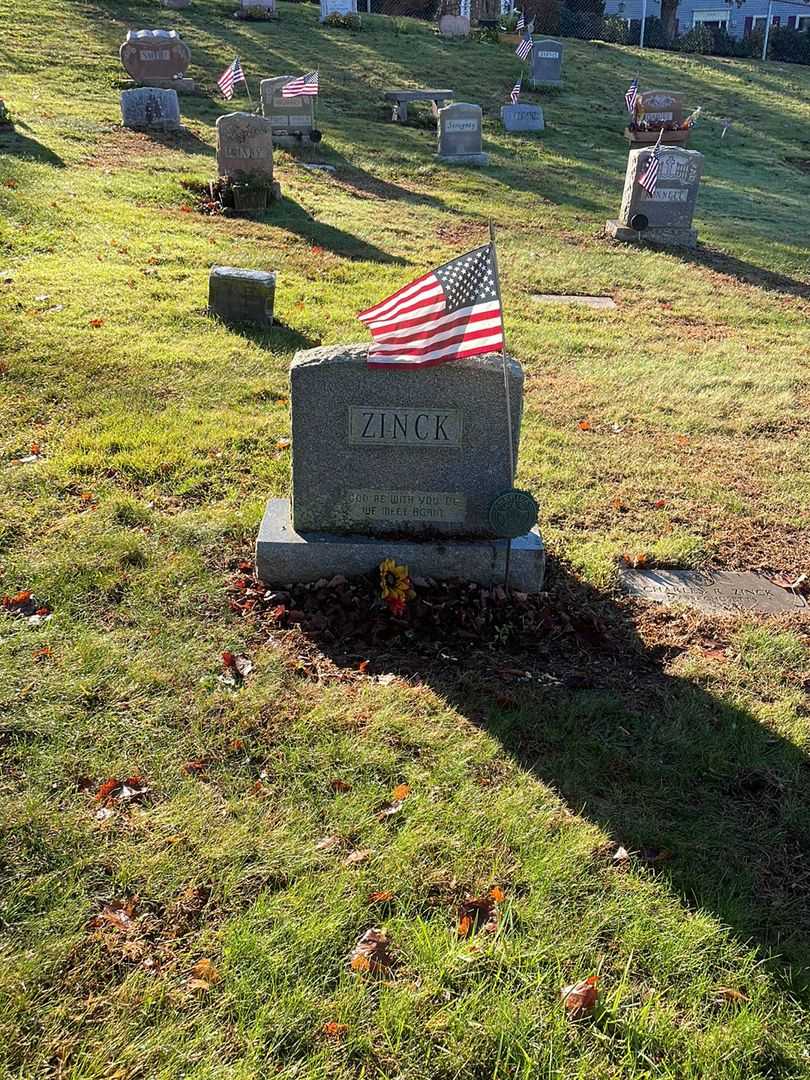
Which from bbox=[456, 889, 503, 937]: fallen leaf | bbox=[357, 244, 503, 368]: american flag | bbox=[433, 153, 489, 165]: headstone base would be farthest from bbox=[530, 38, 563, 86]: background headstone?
bbox=[456, 889, 503, 937]: fallen leaf

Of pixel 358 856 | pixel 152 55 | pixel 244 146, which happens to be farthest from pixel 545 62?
pixel 358 856

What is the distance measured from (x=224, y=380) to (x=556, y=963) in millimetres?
5469

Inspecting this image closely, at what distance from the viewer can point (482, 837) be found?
3.15m

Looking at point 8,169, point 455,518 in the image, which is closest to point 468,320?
point 455,518

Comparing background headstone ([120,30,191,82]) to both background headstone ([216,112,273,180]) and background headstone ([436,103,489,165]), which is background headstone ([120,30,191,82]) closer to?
background headstone ([436,103,489,165])

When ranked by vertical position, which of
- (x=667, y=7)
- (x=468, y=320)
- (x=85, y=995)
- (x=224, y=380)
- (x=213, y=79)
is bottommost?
(x=85, y=995)

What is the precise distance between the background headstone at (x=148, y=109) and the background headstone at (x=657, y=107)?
12.0 metres

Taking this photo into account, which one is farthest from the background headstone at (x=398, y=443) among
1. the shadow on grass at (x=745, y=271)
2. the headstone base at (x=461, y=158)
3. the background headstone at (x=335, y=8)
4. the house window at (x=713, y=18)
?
the house window at (x=713, y=18)

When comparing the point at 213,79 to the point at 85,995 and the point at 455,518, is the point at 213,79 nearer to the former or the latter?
the point at 455,518

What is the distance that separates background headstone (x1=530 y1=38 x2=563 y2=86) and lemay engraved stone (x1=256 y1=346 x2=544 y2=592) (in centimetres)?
2653

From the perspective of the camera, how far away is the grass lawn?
99.2 inches

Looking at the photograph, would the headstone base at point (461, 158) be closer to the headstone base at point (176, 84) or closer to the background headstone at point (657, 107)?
the background headstone at point (657, 107)

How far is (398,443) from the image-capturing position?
175 inches

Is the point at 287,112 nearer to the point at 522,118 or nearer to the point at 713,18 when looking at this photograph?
the point at 522,118
